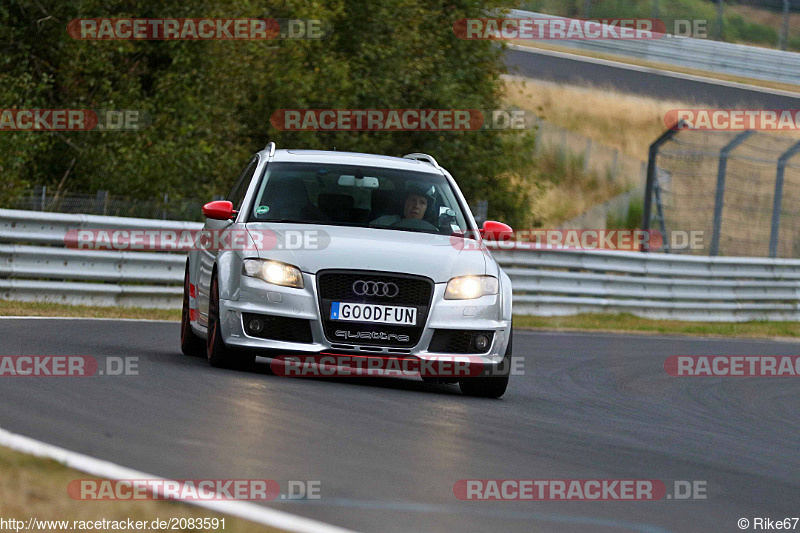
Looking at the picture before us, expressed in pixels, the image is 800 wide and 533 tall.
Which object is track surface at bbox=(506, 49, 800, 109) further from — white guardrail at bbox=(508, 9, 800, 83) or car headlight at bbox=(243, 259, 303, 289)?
car headlight at bbox=(243, 259, 303, 289)

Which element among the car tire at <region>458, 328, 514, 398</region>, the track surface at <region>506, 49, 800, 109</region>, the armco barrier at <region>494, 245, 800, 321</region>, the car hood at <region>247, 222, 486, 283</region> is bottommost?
the armco barrier at <region>494, 245, 800, 321</region>

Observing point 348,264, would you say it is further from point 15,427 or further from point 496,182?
point 496,182

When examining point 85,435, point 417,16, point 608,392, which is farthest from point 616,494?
point 417,16

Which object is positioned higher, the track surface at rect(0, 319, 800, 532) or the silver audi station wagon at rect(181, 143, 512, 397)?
the silver audi station wagon at rect(181, 143, 512, 397)

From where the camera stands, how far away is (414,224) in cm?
1005

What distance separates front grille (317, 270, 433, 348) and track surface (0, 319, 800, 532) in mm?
343

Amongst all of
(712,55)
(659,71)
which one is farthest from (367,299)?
(712,55)

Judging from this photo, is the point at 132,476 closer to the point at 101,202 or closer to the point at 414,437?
the point at 414,437

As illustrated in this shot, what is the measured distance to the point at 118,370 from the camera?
29.5 feet

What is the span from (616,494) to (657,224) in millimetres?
18534

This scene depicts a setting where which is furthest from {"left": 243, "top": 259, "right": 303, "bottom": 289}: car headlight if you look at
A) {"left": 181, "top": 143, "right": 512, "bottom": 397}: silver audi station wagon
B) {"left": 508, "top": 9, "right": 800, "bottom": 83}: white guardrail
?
{"left": 508, "top": 9, "right": 800, "bottom": 83}: white guardrail

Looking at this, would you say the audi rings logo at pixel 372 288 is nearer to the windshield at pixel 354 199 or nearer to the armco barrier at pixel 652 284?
the windshield at pixel 354 199

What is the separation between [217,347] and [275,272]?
0.68 meters

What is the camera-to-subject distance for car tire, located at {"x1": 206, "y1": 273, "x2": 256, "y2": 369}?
9.31m
